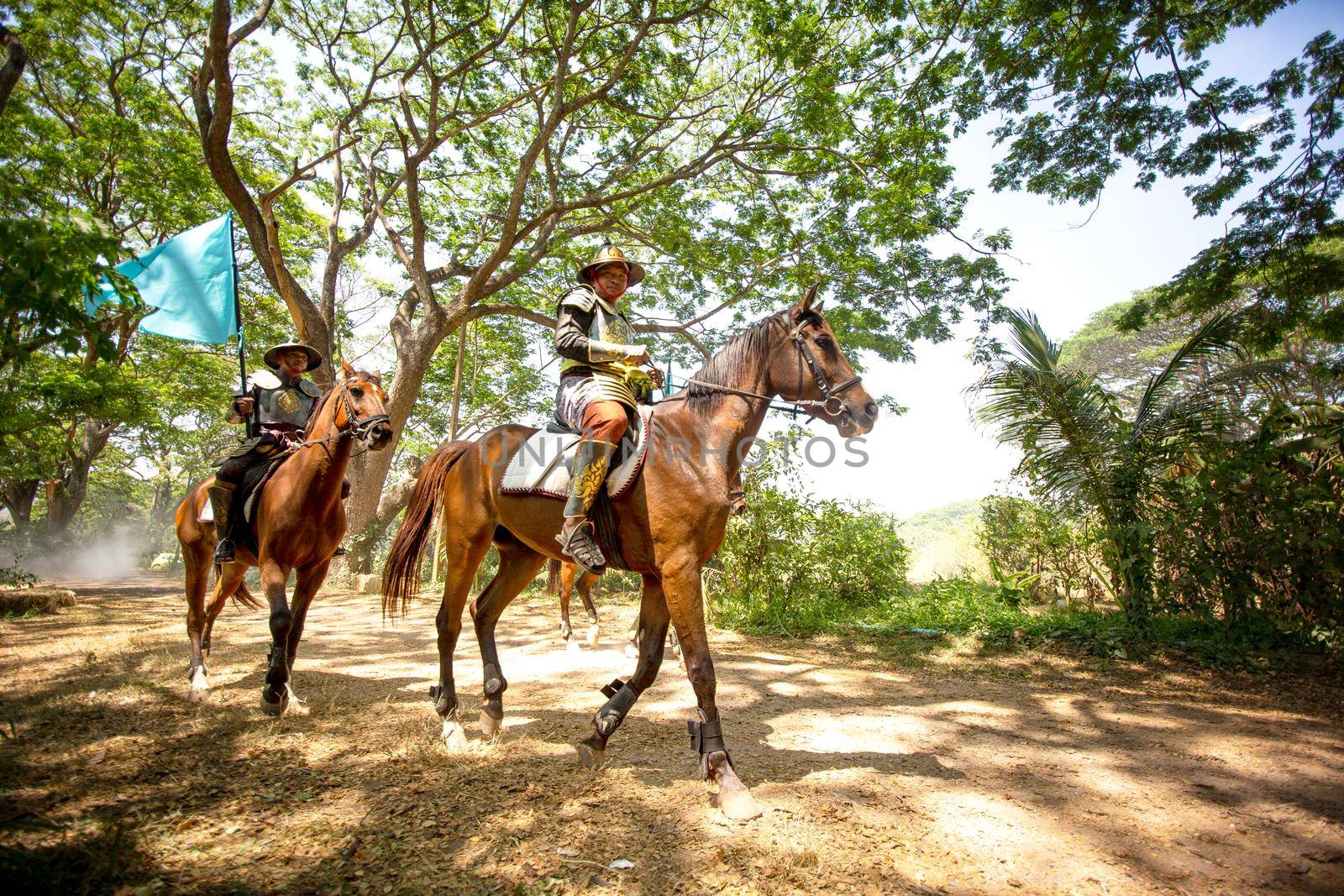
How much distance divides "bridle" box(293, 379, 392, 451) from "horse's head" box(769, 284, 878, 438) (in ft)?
9.70

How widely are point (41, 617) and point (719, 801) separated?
11.3m

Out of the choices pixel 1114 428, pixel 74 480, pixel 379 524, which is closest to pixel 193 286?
pixel 379 524

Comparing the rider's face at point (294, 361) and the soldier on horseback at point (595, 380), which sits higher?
the rider's face at point (294, 361)

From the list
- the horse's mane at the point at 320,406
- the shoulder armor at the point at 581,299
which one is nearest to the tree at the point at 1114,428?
the shoulder armor at the point at 581,299

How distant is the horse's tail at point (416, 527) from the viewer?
447cm

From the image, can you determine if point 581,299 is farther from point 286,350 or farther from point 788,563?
point 788,563

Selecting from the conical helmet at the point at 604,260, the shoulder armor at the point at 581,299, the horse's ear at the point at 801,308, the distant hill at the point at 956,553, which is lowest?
the distant hill at the point at 956,553

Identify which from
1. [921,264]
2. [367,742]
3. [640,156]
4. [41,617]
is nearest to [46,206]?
[367,742]

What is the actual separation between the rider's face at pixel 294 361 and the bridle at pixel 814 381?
4443 millimetres

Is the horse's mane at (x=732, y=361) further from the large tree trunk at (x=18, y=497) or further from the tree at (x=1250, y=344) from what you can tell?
the large tree trunk at (x=18, y=497)

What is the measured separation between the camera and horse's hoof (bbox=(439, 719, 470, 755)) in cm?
359

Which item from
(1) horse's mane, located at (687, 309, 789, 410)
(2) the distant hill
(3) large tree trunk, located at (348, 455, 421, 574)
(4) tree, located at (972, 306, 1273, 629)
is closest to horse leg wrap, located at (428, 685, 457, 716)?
(1) horse's mane, located at (687, 309, 789, 410)

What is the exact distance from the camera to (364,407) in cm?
455

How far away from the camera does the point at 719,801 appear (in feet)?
9.68
